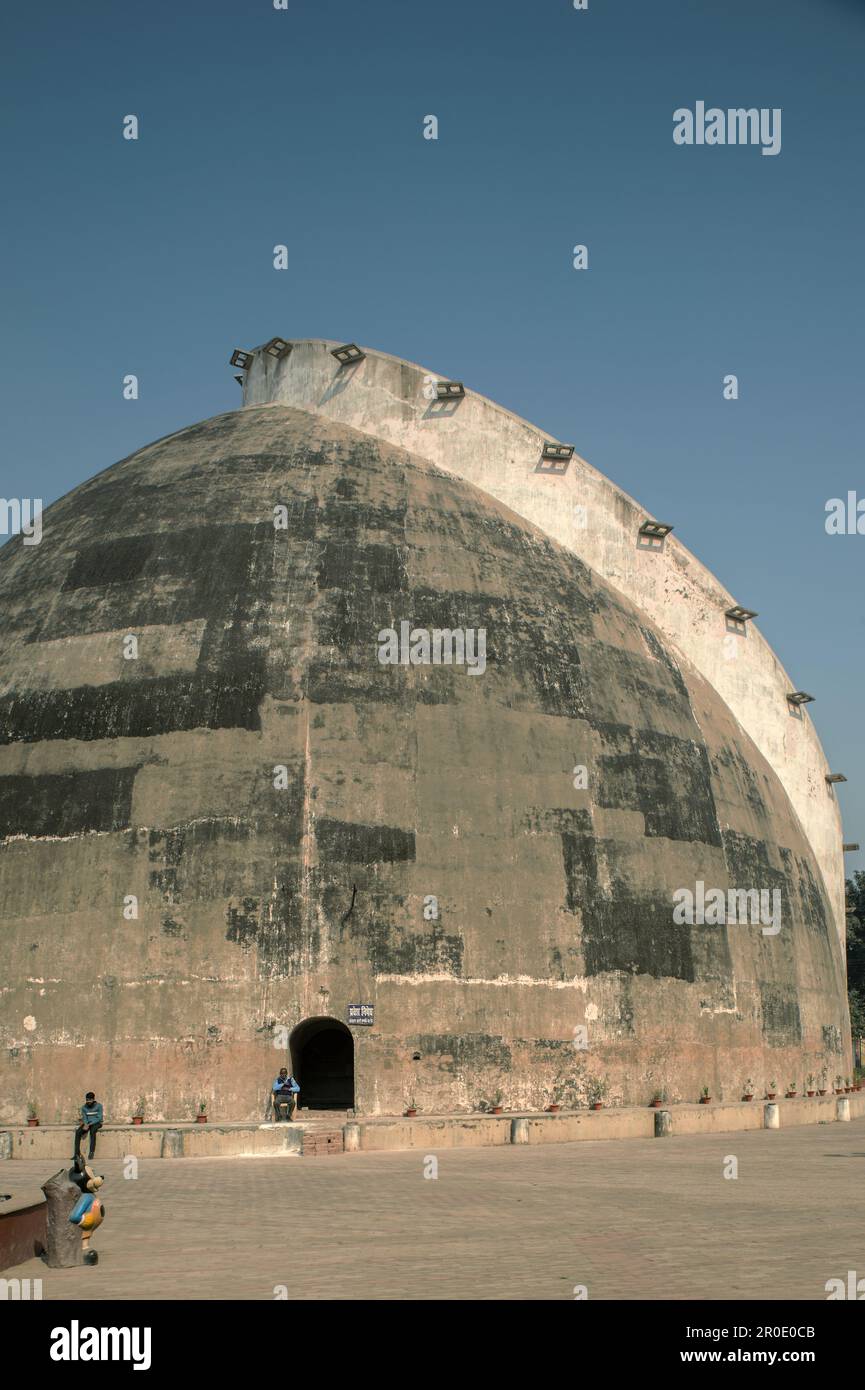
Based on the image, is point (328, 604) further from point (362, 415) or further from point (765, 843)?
point (765, 843)

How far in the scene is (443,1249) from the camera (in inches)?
405

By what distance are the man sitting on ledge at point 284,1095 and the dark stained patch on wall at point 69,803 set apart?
5.05 meters

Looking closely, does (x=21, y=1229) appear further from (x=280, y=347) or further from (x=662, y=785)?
(x=280, y=347)

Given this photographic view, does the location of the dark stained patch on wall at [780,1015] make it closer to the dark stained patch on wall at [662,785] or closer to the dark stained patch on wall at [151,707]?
the dark stained patch on wall at [662,785]

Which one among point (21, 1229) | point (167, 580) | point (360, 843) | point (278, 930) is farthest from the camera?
point (167, 580)

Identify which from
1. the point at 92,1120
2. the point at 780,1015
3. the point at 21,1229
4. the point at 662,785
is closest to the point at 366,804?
the point at 662,785

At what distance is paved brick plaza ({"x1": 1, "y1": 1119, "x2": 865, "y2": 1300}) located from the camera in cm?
883

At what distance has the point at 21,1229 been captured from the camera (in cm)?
1011

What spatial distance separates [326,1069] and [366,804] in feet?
17.1

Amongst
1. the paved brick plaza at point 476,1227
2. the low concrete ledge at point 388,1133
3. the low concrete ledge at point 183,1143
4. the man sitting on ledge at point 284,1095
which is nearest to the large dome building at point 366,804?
the man sitting on ledge at point 284,1095

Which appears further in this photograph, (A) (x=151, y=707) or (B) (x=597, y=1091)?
(A) (x=151, y=707)

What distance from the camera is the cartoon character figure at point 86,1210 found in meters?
10.0
